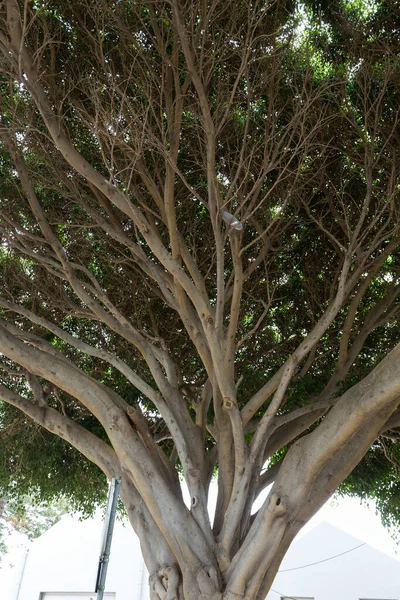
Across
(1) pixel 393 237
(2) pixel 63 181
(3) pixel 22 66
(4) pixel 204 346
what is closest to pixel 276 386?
(4) pixel 204 346

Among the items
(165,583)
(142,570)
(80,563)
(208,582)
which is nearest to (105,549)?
(208,582)

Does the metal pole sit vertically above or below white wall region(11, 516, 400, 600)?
below

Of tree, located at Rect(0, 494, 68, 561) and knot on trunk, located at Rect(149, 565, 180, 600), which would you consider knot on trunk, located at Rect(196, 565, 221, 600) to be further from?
tree, located at Rect(0, 494, 68, 561)

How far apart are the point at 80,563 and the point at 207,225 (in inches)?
374

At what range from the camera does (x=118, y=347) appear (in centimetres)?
808

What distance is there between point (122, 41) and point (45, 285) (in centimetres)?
293

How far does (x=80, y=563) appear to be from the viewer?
13.3 meters

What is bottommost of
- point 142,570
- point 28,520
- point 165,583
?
point 165,583

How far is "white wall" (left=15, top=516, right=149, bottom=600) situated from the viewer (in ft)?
41.9

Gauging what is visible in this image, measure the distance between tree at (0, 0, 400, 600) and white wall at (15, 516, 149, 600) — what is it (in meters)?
7.39

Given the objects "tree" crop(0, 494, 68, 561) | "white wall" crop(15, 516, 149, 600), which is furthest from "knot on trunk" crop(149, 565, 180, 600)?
"tree" crop(0, 494, 68, 561)

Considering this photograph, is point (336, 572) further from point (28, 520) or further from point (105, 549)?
point (28, 520)

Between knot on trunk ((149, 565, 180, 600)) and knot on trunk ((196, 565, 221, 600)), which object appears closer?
knot on trunk ((196, 565, 221, 600))

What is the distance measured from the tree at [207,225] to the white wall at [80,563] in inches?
291
